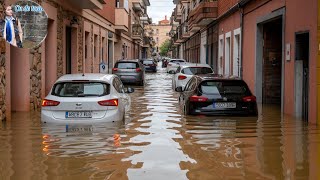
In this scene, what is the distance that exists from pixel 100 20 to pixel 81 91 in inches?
827

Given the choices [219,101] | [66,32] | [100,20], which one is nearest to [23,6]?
[219,101]

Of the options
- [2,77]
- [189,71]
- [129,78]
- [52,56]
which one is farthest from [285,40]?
[129,78]

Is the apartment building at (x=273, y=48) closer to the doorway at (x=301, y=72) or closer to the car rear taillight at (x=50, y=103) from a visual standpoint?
the doorway at (x=301, y=72)

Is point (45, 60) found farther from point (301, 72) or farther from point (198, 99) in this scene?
point (301, 72)

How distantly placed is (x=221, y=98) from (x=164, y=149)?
150 inches

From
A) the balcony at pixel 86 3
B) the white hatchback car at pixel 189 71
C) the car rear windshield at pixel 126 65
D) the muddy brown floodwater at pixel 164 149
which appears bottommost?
the muddy brown floodwater at pixel 164 149

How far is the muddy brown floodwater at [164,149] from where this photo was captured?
276 inches

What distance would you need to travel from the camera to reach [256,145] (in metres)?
9.26

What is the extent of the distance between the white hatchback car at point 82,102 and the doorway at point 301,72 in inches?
198

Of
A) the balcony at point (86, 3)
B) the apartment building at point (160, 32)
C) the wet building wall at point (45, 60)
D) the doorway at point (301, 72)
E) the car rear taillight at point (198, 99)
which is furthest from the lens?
the apartment building at point (160, 32)

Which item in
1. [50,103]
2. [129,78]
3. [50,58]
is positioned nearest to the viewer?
[50,103]

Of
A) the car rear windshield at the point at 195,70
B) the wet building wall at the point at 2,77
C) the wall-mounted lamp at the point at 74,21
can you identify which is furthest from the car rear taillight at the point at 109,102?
the car rear windshield at the point at 195,70

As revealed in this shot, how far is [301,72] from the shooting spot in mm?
13359

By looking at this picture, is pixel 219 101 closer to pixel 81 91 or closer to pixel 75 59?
pixel 81 91
